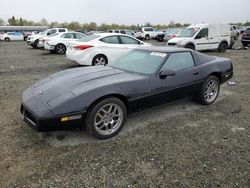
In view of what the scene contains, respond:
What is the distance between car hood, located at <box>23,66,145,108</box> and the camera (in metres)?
3.45

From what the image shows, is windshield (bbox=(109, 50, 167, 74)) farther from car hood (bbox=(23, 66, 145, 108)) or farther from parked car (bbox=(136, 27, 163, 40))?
parked car (bbox=(136, 27, 163, 40))

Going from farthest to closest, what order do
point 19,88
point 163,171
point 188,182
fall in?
point 19,88 → point 163,171 → point 188,182

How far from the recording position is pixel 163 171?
2.91 metres

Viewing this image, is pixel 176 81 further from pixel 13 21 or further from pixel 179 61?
pixel 13 21

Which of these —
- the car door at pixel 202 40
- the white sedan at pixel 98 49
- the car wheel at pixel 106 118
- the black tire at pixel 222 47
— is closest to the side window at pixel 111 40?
the white sedan at pixel 98 49

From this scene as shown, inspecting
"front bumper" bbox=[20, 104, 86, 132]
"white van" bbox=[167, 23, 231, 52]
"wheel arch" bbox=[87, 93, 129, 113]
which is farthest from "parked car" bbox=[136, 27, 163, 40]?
"front bumper" bbox=[20, 104, 86, 132]

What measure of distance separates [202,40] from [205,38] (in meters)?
0.30

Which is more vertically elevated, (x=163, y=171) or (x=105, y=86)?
(x=105, y=86)

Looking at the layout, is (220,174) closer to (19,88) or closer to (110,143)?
(110,143)

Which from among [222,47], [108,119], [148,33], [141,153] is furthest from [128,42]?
[148,33]

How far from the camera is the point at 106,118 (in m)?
3.63

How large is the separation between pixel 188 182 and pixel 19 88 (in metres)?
5.34

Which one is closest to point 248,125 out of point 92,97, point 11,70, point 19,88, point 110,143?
point 110,143

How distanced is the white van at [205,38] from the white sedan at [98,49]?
557 cm
